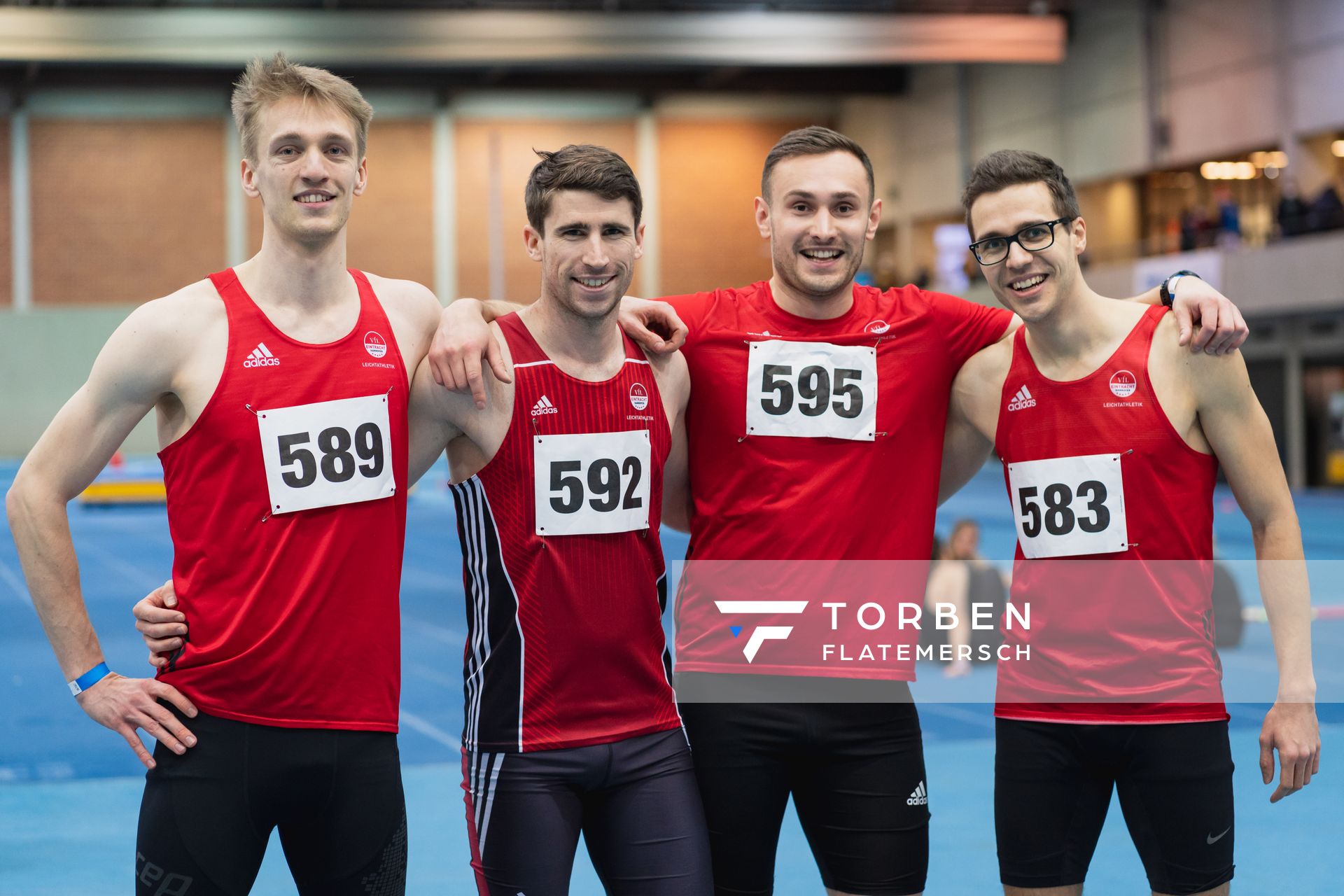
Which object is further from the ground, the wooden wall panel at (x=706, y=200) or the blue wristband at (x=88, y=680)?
the wooden wall panel at (x=706, y=200)

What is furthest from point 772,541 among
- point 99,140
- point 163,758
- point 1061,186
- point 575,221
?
point 99,140

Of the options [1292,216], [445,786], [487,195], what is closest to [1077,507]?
[445,786]

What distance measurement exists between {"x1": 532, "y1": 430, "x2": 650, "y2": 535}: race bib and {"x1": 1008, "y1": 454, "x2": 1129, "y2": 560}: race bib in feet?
3.45

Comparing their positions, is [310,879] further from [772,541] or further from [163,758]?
[772,541]

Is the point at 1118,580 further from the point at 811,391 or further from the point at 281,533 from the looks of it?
the point at 281,533

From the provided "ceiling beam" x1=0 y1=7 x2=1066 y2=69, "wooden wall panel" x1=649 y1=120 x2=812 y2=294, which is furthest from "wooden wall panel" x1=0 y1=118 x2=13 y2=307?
"wooden wall panel" x1=649 y1=120 x2=812 y2=294

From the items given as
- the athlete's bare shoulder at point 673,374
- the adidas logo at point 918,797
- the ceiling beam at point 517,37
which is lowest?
the adidas logo at point 918,797

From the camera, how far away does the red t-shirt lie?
3729mm

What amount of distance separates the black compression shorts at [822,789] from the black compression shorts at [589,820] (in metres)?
0.23

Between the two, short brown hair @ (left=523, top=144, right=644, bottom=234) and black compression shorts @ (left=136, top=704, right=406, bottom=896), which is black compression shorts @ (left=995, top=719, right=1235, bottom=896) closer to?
black compression shorts @ (left=136, top=704, right=406, bottom=896)

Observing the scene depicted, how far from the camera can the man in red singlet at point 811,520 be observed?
Answer: 363 centimetres

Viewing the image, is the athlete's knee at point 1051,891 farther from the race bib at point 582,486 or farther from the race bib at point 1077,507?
the race bib at point 582,486

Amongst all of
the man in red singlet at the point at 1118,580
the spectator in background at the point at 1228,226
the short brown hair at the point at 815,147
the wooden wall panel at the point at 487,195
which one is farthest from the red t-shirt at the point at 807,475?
the wooden wall panel at the point at 487,195

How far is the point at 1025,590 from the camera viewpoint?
3729 millimetres
